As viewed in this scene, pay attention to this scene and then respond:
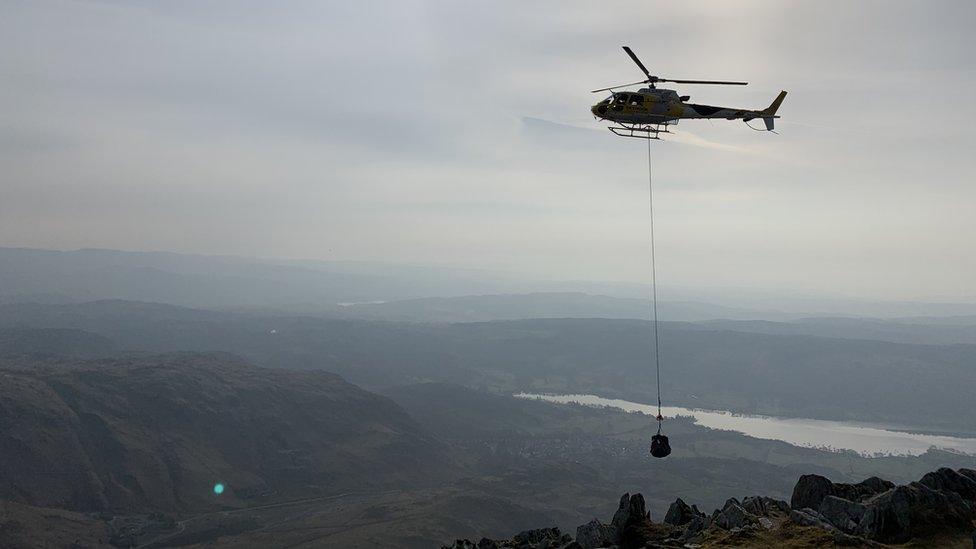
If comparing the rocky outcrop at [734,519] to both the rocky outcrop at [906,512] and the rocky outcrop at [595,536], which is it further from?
the rocky outcrop at [595,536]

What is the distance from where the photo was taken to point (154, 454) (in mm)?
163750

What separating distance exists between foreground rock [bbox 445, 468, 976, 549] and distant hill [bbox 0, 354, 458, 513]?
144 metres

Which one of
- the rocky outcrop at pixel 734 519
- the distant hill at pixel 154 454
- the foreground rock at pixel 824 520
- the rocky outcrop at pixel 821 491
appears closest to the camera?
the foreground rock at pixel 824 520

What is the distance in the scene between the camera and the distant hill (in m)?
144

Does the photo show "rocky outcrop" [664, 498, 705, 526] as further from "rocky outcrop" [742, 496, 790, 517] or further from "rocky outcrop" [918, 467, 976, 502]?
"rocky outcrop" [918, 467, 976, 502]

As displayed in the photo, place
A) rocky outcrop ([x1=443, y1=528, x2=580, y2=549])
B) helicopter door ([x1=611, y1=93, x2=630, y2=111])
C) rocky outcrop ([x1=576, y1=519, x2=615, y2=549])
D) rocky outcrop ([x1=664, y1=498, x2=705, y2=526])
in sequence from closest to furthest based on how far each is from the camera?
1. rocky outcrop ([x1=576, y1=519, x2=615, y2=549])
2. rocky outcrop ([x1=664, y1=498, x2=705, y2=526])
3. rocky outcrop ([x1=443, y1=528, x2=580, y2=549])
4. helicopter door ([x1=611, y1=93, x2=630, y2=111])

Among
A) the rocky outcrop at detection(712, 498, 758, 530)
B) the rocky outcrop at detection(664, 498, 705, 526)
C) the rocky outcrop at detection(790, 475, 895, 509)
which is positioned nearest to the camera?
the rocky outcrop at detection(712, 498, 758, 530)

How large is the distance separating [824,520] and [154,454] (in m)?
181

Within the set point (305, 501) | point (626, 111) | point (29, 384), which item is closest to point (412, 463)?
point (305, 501)

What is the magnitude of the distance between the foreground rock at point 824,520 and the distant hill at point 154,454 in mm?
143908

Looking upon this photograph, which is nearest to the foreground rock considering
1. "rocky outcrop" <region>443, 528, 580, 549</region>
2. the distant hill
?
"rocky outcrop" <region>443, 528, 580, 549</region>

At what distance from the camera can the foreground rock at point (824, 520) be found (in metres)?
23.4

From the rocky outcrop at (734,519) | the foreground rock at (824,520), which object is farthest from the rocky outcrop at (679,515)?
the rocky outcrop at (734,519)

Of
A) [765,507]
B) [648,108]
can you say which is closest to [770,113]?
[648,108]
